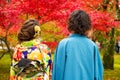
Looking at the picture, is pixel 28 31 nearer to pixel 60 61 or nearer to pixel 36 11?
pixel 60 61

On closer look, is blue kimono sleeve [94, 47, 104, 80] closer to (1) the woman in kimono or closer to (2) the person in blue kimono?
(2) the person in blue kimono

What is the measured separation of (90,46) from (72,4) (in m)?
6.26

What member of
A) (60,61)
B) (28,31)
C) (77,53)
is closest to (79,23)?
(77,53)

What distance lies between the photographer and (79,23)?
487cm

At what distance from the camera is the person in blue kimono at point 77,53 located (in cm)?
489

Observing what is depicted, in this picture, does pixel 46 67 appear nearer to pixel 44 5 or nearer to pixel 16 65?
pixel 16 65

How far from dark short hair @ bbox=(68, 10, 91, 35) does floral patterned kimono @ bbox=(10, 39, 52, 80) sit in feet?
2.66

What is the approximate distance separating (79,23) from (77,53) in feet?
1.32

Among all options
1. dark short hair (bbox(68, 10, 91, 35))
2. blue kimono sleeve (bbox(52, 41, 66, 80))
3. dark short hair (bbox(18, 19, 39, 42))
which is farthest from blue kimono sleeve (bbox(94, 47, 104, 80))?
dark short hair (bbox(18, 19, 39, 42))

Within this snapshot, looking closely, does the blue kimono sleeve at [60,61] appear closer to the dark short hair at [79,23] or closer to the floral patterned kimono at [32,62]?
the dark short hair at [79,23]

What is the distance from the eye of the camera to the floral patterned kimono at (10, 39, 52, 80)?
215 inches

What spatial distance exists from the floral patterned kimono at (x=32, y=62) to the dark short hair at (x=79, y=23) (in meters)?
0.81

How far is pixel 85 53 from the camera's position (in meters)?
4.91

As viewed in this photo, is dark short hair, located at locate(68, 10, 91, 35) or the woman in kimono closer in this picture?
dark short hair, located at locate(68, 10, 91, 35)
